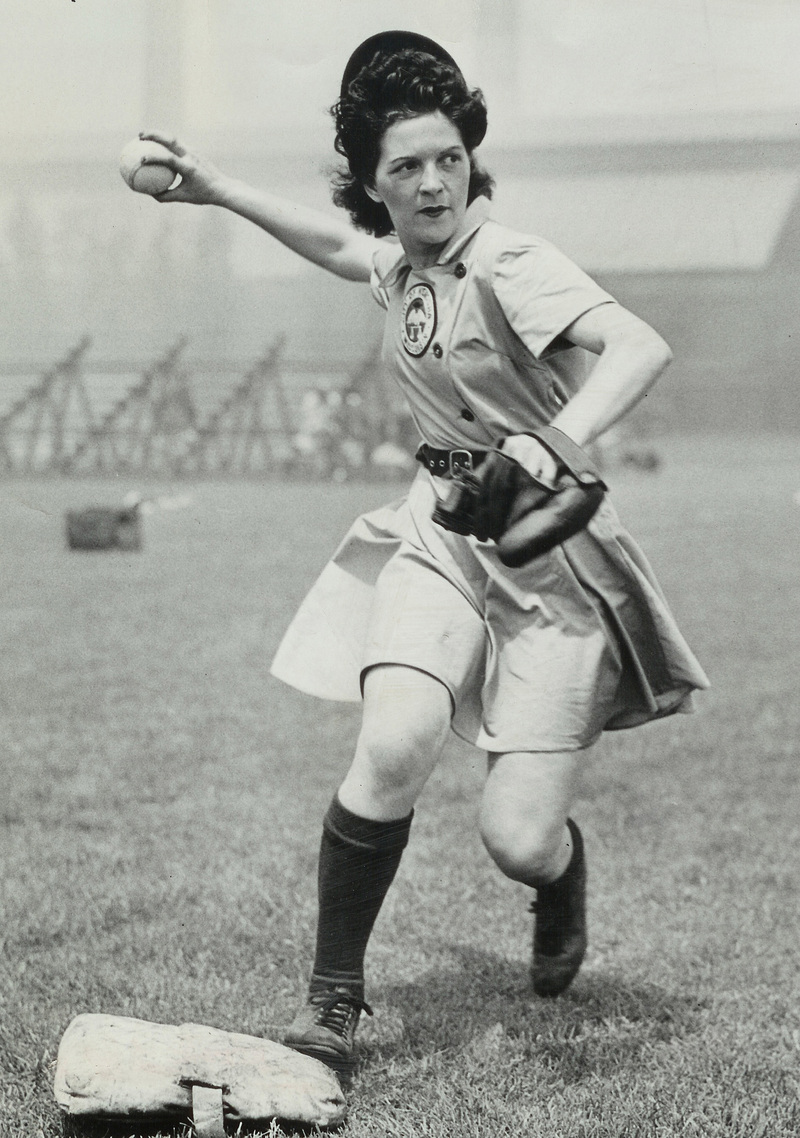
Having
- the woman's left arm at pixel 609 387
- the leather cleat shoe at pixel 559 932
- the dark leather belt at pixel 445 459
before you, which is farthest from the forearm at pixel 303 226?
the leather cleat shoe at pixel 559 932

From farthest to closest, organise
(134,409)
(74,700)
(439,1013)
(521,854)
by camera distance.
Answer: (134,409) < (74,700) < (439,1013) < (521,854)

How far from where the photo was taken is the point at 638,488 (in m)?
14.9

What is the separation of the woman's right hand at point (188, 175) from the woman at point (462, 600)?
1.34 feet

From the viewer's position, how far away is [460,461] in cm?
242

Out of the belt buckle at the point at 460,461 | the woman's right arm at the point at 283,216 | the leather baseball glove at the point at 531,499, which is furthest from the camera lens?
the woman's right arm at the point at 283,216

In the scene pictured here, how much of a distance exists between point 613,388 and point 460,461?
1.11 ft

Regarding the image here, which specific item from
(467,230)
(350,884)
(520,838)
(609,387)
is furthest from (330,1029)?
(467,230)

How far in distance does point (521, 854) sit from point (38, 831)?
201 cm

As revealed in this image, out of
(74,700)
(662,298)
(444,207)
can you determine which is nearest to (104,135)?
(74,700)

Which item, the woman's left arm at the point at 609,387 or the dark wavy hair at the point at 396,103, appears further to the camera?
the dark wavy hair at the point at 396,103

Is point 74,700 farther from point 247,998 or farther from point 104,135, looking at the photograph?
point 104,135

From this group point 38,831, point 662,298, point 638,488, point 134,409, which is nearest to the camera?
point 38,831

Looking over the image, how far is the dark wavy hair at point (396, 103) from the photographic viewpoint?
255 cm

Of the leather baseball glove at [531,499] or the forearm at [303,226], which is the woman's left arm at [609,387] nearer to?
the leather baseball glove at [531,499]
